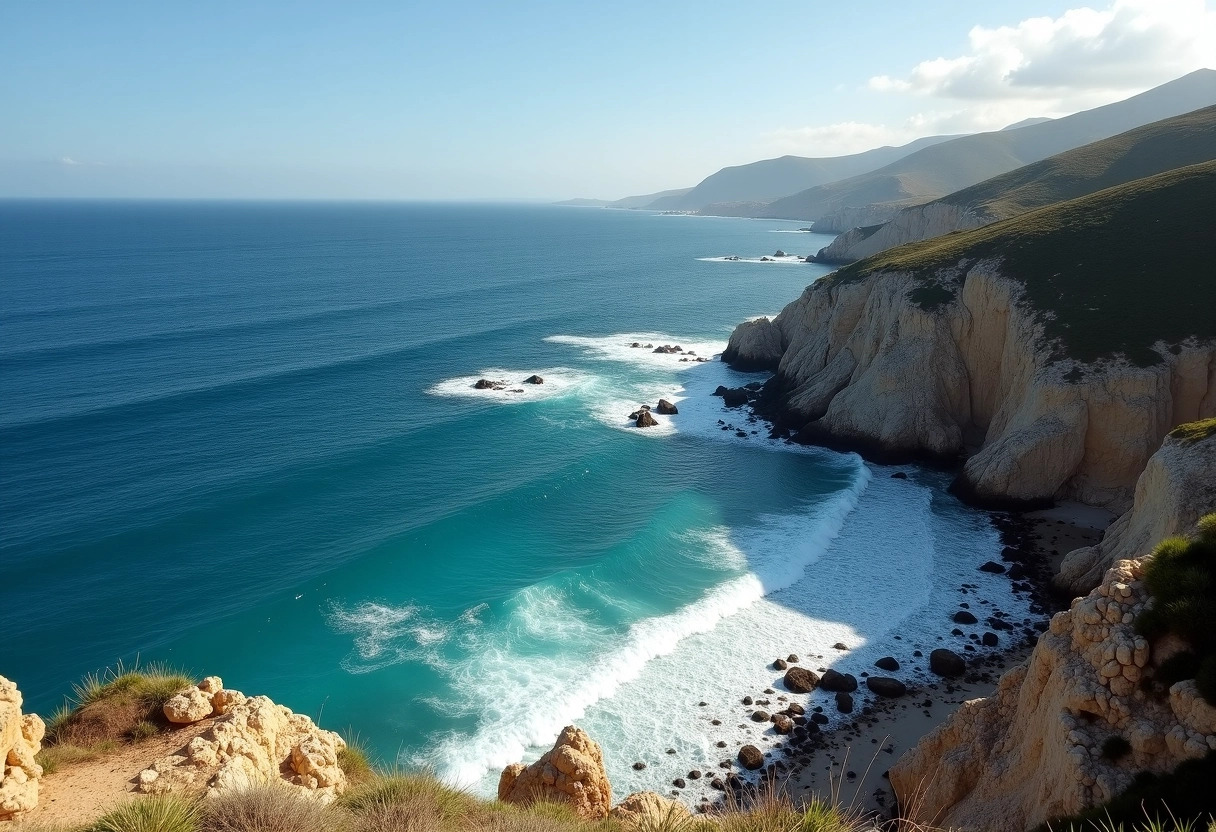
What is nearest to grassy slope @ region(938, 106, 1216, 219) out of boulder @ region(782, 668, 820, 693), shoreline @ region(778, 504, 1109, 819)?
shoreline @ region(778, 504, 1109, 819)

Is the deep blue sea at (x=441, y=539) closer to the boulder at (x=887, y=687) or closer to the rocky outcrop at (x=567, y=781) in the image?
the boulder at (x=887, y=687)

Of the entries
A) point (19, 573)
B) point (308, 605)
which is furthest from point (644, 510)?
point (19, 573)

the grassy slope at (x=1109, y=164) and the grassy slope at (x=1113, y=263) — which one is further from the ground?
the grassy slope at (x=1109, y=164)

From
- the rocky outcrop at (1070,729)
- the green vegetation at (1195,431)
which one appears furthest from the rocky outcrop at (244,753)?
the green vegetation at (1195,431)

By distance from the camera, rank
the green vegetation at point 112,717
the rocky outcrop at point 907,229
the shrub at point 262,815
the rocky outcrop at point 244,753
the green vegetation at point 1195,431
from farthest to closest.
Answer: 1. the rocky outcrop at point 907,229
2. the green vegetation at point 1195,431
3. the green vegetation at point 112,717
4. the rocky outcrop at point 244,753
5. the shrub at point 262,815

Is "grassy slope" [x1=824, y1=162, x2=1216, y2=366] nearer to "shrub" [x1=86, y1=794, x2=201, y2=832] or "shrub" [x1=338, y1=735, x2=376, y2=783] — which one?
"shrub" [x1=338, y1=735, x2=376, y2=783]

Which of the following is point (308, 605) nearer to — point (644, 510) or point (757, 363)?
point (644, 510)
